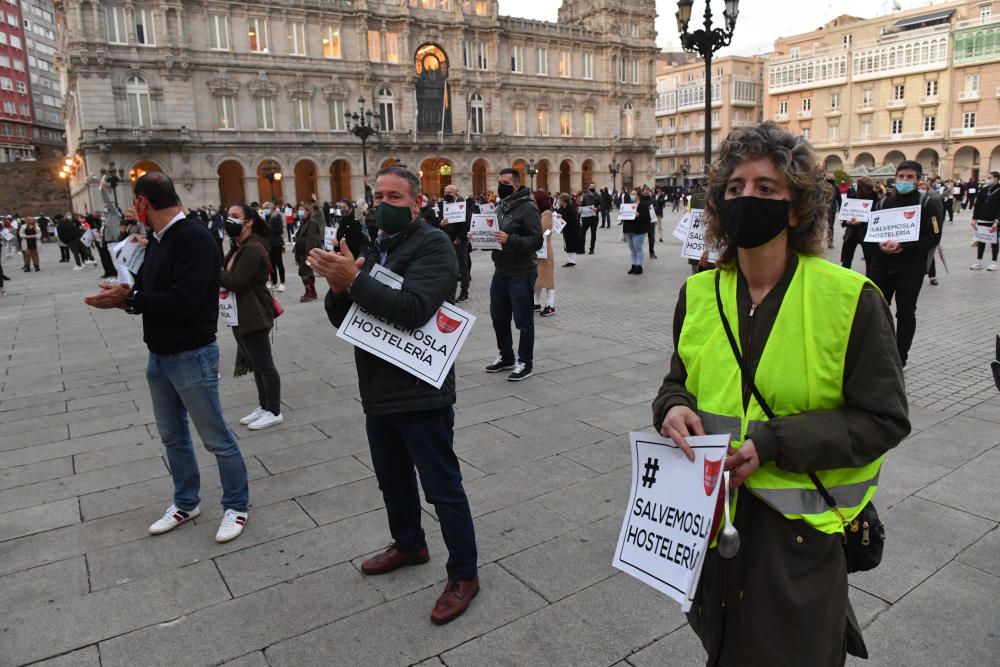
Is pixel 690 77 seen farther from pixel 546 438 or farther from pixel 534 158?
pixel 546 438

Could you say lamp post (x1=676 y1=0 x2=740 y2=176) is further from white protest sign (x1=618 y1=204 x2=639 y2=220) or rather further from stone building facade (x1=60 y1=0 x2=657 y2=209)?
stone building facade (x1=60 y1=0 x2=657 y2=209)

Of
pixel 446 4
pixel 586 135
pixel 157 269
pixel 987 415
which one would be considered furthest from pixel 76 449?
pixel 586 135

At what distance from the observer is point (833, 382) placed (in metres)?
1.67

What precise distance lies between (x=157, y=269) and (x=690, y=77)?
3326 inches

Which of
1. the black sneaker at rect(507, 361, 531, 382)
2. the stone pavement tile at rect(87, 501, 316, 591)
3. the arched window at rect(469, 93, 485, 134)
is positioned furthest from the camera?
the arched window at rect(469, 93, 485, 134)

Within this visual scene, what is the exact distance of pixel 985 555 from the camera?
3.30 m

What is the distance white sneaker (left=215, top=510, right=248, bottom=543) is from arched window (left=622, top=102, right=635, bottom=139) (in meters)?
62.3

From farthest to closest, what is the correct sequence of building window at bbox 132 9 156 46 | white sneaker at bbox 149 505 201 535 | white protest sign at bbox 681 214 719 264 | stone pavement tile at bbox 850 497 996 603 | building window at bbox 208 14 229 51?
building window at bbox 208 14 229 51
building window at bbox 132 9 156 46
white protest sign at bbox 681 214 719 264
white sneaker at bbox 149 505 201 535
stone pavement tile at bbox 850 497 996 603

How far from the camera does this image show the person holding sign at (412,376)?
2836 mm

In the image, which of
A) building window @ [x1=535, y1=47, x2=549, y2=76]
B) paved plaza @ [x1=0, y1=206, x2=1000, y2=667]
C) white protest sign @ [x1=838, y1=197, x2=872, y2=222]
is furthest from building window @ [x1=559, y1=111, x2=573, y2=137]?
paved plaza @ [x1=0, y1=206, x2=1000, y2=667]

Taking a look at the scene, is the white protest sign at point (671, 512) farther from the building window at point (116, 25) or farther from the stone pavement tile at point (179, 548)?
the building window at point (116, 25)

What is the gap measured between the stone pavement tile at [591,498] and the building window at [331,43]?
49.8m

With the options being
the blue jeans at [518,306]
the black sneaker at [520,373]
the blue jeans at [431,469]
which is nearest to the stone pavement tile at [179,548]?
the blue jeans at [431,469]

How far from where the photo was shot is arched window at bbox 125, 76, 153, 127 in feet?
138
